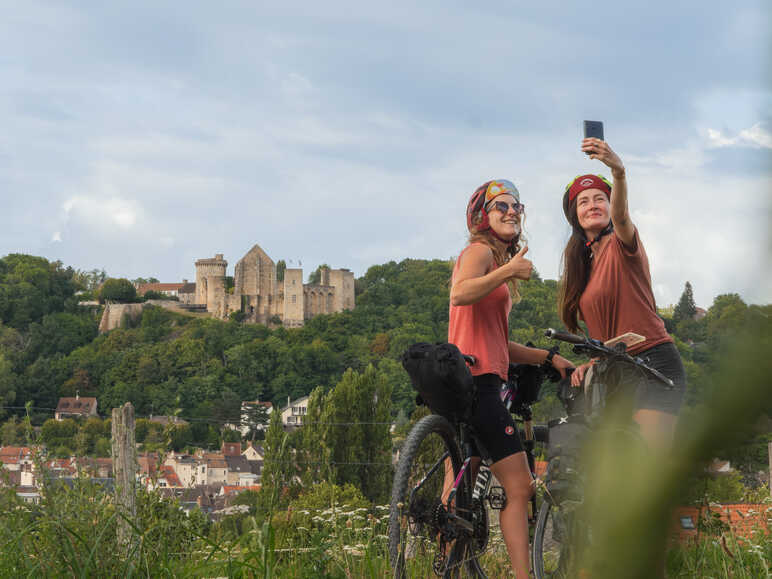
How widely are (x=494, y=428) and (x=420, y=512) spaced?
0.32 metres

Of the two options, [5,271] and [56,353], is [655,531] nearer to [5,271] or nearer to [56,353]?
[56,353]

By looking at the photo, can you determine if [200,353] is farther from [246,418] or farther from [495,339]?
[495,339]

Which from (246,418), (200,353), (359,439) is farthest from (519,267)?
(200,353)

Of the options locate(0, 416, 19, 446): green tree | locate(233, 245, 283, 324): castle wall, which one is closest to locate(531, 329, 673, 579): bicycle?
locate(0, 416, 19, 446): green tree

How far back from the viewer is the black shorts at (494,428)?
6.95ft

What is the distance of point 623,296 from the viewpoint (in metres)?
2.01

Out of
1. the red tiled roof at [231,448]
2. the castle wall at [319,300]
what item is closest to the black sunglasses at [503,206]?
the red tiled roof at [231,448]

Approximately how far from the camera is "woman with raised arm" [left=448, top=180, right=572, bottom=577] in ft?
6.73

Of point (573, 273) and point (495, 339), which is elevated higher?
point (573, 273)

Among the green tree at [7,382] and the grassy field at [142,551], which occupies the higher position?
the grassy field at [142,551]

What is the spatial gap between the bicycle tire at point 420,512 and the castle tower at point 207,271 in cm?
6554

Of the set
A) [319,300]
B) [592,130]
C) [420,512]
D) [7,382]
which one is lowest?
[7,382]

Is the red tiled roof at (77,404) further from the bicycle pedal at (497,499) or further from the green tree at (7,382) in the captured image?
the bicycle pedal at (497,499)

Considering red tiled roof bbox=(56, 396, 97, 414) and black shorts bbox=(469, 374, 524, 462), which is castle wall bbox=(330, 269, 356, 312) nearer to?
red tiled roof bbox=(56, 396, 97, 414)
